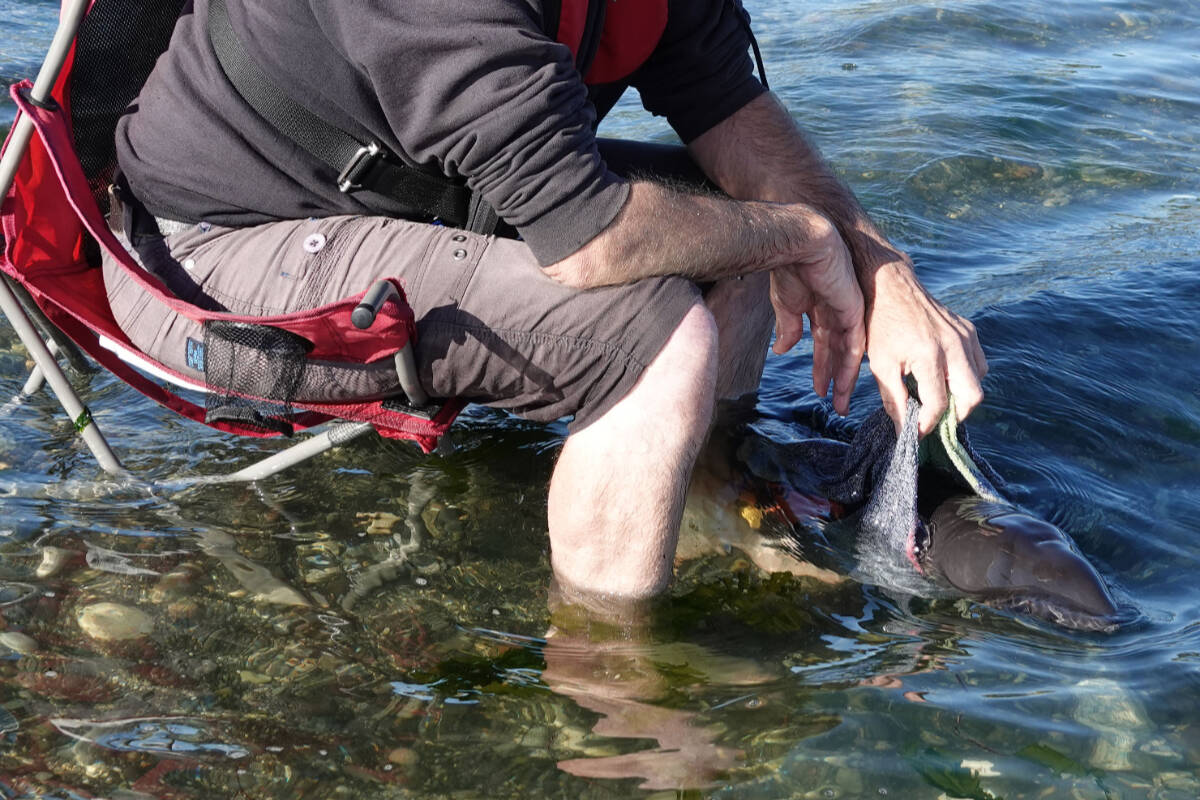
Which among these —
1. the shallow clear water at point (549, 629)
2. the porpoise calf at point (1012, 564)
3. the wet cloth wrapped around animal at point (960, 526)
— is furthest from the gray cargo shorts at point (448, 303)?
the porpoise calf at point (1012, 564)

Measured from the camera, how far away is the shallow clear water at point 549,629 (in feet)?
7.20

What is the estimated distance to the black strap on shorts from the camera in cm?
257

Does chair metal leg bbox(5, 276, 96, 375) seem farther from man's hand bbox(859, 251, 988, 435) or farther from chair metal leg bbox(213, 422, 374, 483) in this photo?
man's hand bbox(859, 251, 988, 435)

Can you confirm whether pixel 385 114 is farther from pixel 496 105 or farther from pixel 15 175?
pixel 15 175

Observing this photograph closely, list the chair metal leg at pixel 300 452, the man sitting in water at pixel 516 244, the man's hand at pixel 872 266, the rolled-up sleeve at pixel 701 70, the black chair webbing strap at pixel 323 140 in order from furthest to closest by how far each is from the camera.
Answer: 1. the rolled-up sleeve at pixel 701 70
2. the chair metal leg at pixel 300 452
3. the man's hand at pixel 872 266
4. the black chair webbing strap at pixel 323 140
5. the man sitting in water at pixel 516 244

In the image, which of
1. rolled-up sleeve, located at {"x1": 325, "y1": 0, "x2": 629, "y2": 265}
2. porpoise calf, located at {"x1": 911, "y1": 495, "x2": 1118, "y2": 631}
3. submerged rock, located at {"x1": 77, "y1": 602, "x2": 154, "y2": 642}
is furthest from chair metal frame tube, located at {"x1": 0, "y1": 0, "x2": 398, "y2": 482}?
porpoise calf, located at {"x1": 911, "y1": 495, "x2": 1118, "y2": 631}

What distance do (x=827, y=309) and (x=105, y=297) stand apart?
1861mm

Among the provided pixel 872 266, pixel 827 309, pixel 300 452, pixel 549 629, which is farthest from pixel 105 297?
pixel 872 266

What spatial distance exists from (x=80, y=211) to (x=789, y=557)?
74.2 inches

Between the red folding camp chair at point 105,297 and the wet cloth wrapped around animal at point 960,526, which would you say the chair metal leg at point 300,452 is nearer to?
the red folding camp chair at point 105,297

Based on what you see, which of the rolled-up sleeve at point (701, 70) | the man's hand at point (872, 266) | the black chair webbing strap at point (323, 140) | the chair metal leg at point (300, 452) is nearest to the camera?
the black chair webbing strap at point (323, 140)

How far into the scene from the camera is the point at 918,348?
9.16ft

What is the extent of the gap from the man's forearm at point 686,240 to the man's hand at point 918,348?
0.94 ft

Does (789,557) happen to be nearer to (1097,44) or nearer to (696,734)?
(696,734)
